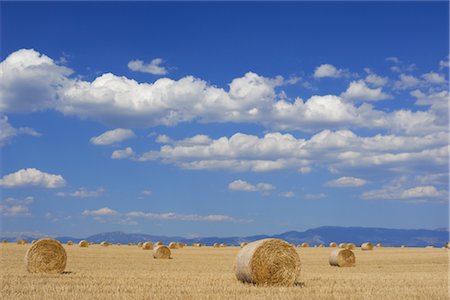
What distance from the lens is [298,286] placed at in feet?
61.3

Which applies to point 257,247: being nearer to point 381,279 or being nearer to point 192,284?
point 192,284

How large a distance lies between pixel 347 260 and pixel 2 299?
22.2 meters

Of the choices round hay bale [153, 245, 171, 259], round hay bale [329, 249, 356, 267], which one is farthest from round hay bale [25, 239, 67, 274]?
round hay bale [329, 249, 356, 267]

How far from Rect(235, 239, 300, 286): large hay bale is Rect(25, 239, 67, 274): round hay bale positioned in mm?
9006

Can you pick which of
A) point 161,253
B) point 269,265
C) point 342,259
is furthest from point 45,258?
point 342,259

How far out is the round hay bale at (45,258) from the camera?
2425 centimetres

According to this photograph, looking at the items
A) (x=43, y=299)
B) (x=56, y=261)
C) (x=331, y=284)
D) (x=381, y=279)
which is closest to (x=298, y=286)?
(x=331, y=284)

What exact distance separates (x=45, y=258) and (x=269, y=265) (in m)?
10.4

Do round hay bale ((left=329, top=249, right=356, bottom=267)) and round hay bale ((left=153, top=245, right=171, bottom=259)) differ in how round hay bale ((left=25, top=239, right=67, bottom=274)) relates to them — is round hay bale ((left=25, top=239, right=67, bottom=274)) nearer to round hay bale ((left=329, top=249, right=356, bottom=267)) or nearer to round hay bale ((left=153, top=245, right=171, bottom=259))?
round hay bale ((left=153, top=245, right=171, bottom=259))

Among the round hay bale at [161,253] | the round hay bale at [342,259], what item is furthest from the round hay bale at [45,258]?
the round hay bale at [342,259]

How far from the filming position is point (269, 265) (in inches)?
762

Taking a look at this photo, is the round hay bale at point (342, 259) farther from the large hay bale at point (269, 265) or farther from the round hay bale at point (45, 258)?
the round hay bale at point (45, 258)

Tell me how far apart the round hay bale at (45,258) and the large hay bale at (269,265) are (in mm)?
9006

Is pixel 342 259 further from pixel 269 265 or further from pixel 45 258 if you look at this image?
pixel 45 258
